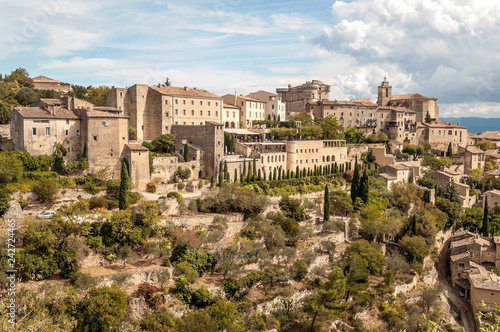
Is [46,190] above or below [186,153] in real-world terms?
below

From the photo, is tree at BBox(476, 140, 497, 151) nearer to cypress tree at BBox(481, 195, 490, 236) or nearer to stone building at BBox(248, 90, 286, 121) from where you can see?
cypress tree at BBox(481, 195, 490, 236)

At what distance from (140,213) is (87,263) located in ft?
15.5

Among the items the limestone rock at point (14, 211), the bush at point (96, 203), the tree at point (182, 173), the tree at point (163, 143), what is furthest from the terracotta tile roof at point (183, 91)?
the limestone rock at point (14, 211)

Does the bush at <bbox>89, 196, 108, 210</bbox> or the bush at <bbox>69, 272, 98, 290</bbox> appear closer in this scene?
the bush at <bbox>69, 272, 98, 290</bbox>

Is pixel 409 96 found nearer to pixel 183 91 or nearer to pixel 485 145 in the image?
pixel 485 145

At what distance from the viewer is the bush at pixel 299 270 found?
92.7ft

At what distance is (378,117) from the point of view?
75.4m

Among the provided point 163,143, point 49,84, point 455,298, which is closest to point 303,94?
point 163,143

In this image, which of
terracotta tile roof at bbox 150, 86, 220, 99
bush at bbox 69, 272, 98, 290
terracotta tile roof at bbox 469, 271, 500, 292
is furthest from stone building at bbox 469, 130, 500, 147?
bush at bbox 69, 272, 98, 290

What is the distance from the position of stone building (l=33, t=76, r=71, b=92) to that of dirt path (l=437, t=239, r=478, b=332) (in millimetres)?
54781

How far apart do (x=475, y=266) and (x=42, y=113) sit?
4122cm

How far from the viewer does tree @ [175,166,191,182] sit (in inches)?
1610

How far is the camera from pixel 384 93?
281 feet

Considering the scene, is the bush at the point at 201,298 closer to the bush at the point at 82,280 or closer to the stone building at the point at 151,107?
the bush at the point at 82,280
